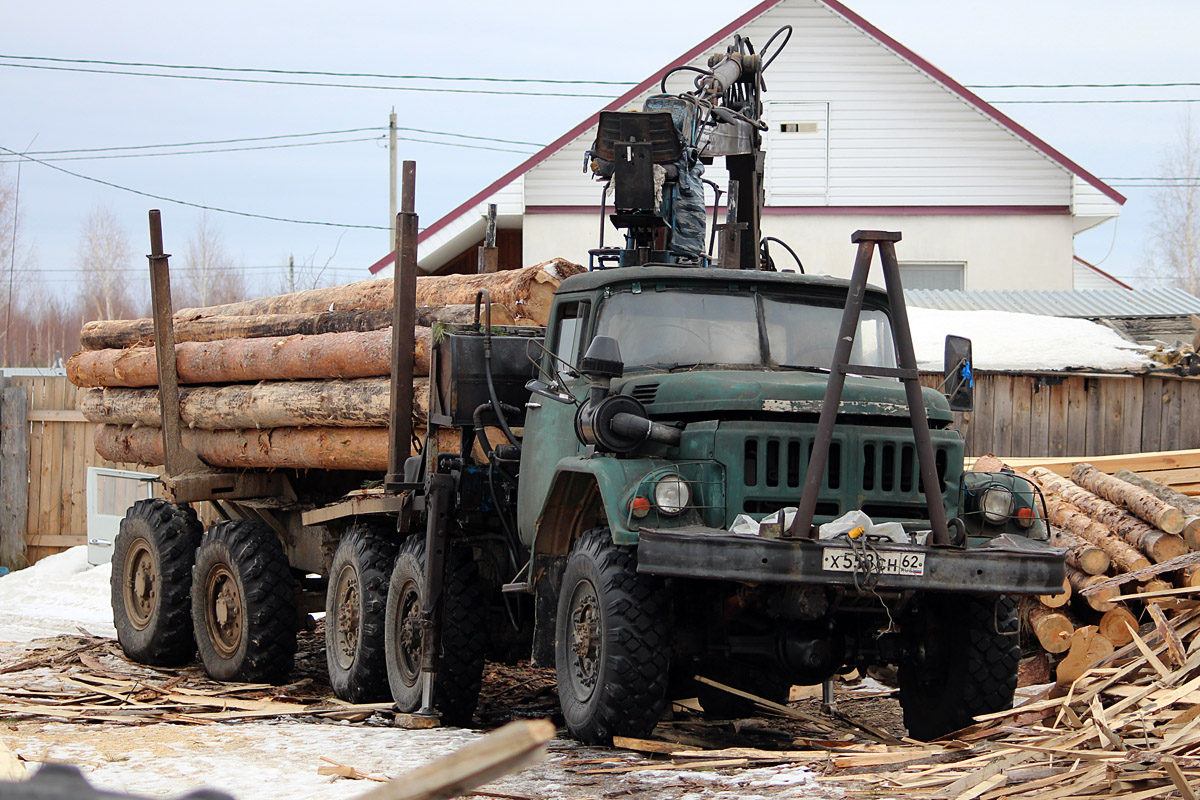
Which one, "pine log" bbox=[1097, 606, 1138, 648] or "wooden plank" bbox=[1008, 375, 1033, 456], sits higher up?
"wooden plank" bbox=[1008, 375, 1033, 456]

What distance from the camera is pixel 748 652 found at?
24.3ft

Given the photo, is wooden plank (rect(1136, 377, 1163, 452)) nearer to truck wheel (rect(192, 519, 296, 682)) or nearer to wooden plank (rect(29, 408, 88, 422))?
truck wheel (rect(192, 519, 296, 682))

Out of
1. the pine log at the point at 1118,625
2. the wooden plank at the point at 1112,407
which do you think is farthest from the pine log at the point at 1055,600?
the wooden plank at the point at 1112,407

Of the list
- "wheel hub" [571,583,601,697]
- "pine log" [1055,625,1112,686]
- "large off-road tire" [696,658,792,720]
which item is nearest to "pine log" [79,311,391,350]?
"wheel hub" [571,583,601,697]

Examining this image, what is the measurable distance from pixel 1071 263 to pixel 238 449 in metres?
14.6

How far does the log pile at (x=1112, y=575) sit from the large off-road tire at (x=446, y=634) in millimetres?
3715

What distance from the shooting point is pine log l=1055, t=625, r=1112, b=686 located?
8.85 metres

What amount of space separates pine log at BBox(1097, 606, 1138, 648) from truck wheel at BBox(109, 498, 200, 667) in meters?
7.55

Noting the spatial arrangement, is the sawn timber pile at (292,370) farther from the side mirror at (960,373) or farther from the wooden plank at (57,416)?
the wooden plank at (57,416)

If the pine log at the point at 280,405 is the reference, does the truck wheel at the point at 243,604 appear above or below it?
below

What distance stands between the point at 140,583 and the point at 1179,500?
350 inches

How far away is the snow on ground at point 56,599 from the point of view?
1438 cm

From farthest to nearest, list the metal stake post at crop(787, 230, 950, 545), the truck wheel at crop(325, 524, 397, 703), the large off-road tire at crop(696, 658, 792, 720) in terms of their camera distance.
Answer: the truck wheel at crop(325, 524, 397, 703) < the large off-road tire at crop(696, 658, 792, 720) < the metal stake post at crop(787, 230, 950, 545)

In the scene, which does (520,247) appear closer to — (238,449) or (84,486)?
(84,486)
